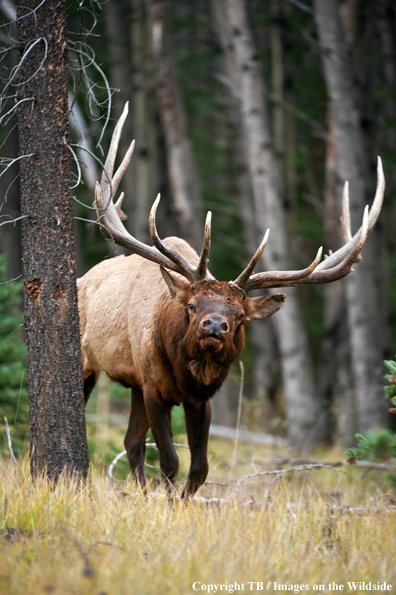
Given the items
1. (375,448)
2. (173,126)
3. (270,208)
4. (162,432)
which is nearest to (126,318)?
(162,432)

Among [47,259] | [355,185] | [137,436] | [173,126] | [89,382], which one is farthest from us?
[173,126]

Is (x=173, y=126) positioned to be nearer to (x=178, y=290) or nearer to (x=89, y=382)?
(x=89, y=382)

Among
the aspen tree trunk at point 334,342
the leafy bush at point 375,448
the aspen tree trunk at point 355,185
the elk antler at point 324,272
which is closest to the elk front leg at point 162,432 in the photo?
the elk antler at point 324,272

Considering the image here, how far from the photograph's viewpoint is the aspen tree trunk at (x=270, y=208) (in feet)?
34.0

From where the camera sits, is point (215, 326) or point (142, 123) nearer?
point (215, 326)

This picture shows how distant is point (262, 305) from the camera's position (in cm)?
541

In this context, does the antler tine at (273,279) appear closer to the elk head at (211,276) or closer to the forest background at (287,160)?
the elk head at (211,276)

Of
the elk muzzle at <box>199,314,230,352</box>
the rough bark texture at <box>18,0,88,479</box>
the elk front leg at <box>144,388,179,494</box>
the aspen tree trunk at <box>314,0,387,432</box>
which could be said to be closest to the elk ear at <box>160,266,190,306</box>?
the elk muzzle at <box>199,314,230,352</box>

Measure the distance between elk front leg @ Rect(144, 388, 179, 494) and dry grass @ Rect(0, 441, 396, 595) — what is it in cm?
82

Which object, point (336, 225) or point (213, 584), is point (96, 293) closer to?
point (213, 584)

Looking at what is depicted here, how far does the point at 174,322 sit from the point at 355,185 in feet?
17.2

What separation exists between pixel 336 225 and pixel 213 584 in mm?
9401

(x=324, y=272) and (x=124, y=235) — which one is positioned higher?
(x=124, y=235)

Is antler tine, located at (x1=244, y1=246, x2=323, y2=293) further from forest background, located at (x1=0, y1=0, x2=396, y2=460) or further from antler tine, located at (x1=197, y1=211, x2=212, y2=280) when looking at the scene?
forest background, located at (x1=0, y1=0, x2=396, y2=460)
